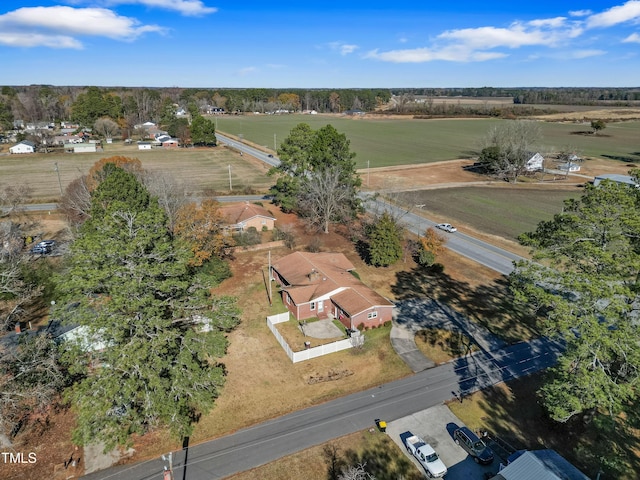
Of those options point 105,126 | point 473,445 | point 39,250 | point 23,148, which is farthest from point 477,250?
point 105,126

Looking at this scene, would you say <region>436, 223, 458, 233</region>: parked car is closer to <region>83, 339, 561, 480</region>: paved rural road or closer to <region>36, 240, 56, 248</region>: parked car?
<region>83, 339, 561, 480</region>: paved rural road

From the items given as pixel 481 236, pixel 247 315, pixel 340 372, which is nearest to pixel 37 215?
pixel 247 315

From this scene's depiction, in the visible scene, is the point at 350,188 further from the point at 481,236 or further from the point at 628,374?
the point at 628,374

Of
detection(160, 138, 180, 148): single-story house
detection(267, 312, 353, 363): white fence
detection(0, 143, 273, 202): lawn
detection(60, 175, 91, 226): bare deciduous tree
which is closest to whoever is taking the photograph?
detection(267, 312, 353, 363): white fence

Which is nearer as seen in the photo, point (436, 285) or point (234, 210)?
point (436, 285)

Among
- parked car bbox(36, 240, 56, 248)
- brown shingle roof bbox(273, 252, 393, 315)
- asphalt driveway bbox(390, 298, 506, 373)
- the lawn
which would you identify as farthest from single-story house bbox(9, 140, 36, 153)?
asphalt driveway bbox(390, 298, 506, 373)

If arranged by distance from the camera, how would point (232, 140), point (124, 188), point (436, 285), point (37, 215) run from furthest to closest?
point (232, 140), point (37, 215), point (436, 285), point (124, 188)

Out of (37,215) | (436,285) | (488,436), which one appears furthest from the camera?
(37,215)
